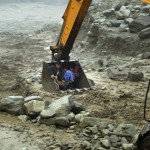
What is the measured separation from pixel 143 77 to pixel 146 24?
3.10 metres

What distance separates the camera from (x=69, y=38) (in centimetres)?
793

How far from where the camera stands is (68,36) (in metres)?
7.90

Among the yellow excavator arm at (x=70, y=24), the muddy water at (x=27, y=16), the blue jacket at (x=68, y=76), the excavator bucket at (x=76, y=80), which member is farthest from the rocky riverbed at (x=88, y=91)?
the muddy water at (x=27, y=16)

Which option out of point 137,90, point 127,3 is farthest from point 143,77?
point 127,3

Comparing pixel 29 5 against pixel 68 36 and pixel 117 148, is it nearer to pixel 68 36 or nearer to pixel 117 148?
pixel 68 36

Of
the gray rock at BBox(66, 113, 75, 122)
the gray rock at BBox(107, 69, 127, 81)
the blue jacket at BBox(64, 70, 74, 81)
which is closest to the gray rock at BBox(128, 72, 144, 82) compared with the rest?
the gray rock at BBox(107, 69, 127, 81)

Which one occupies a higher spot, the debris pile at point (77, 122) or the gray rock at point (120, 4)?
the debris pile at point (77, 122)

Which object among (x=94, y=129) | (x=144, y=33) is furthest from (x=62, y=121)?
(x=144, y=33)

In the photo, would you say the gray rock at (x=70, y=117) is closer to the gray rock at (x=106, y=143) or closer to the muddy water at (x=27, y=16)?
the gray rock at (x=106, y=143)

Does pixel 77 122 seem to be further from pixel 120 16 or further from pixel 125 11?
pixel 125 11

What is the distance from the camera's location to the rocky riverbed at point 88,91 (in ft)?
17.8

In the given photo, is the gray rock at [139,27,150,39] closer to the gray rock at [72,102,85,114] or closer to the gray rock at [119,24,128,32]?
the gray rock at [119,24,128,32]

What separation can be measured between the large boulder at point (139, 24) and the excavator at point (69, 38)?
3927 mm

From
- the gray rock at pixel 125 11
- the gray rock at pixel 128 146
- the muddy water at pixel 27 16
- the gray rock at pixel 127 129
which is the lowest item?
the muddy water at pixel 27 16
